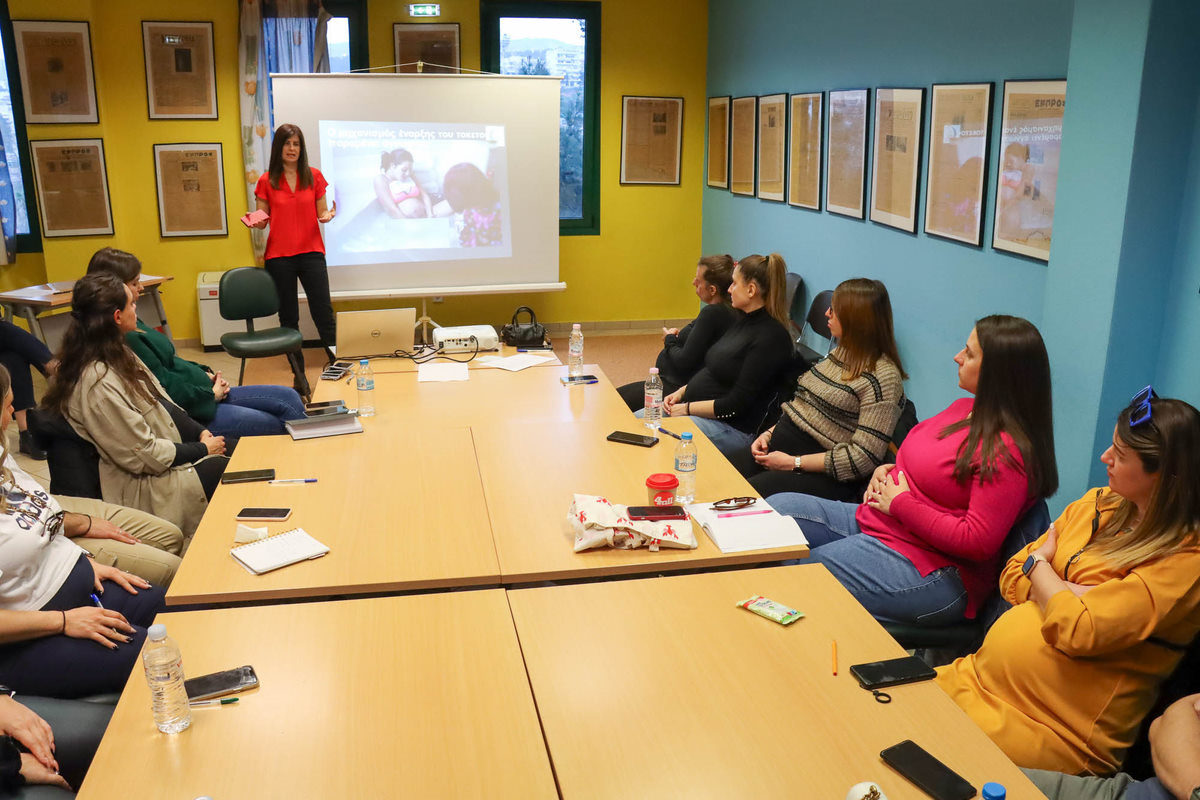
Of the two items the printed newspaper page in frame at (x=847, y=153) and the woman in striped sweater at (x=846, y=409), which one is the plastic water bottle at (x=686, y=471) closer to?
the woman in striped sweater at (x=846, y=409)

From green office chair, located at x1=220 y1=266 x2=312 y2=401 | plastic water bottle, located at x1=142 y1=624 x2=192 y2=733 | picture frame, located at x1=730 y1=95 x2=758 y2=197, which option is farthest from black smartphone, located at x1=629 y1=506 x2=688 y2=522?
picture frame, located at x1=730 y1=95 x2=758 y2=197

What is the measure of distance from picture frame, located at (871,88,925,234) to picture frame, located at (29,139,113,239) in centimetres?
531

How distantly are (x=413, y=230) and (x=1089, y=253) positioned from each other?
474 centimetres

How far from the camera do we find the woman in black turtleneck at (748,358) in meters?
3.94

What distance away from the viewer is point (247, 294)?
5.94m

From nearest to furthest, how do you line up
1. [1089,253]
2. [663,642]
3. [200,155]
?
[663,642] < [1089,253] < [200,155]

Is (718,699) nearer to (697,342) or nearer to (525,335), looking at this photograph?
(697,342)

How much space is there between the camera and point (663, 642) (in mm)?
1991

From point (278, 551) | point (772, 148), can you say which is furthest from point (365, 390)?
point (772, 148)

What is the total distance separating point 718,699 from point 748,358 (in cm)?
232

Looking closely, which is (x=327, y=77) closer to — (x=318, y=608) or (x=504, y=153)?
(x=504, y=153)

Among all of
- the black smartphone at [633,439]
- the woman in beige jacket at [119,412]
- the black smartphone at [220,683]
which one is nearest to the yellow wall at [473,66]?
the woman in beige jacket at [119,412]

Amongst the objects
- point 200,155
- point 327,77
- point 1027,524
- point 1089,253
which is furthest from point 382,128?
point 1027,524

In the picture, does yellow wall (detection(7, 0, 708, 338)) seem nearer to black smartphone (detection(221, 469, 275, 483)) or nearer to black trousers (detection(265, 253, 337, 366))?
black trousers (detection(265, 253, 337, 366))
